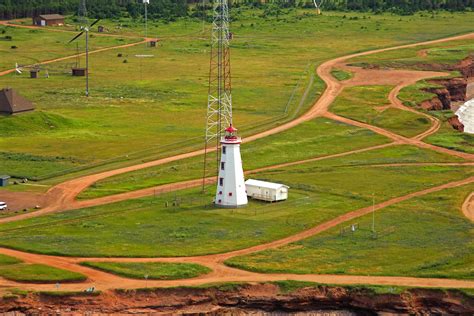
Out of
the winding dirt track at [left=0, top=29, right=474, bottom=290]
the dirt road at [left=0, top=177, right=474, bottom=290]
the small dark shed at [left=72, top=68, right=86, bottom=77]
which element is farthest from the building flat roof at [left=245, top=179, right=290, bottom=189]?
the small dark shed at [left=72, top=68, right=86, bottom=77]

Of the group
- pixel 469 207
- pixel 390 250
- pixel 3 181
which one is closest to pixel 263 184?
pixel 390 250

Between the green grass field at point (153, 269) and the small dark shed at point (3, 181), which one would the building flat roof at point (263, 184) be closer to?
the green grass field at point (153, 269)

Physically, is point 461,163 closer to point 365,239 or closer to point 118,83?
point 365,239

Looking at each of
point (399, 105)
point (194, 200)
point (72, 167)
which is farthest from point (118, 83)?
point (194, 200)

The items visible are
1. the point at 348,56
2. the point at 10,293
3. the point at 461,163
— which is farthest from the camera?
the point at 348,56

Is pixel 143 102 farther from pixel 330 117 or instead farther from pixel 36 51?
pixel 36 51

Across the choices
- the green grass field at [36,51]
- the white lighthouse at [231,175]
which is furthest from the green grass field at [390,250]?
the green grass field at [36,51]
